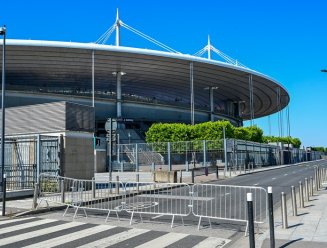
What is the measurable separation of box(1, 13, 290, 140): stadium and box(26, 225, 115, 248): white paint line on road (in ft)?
168

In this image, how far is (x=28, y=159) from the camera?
68.1ft

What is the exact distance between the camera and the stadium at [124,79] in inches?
2441

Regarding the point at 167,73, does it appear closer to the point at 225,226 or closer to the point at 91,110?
the point at 91,110

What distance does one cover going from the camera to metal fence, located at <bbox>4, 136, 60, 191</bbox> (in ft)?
65.0

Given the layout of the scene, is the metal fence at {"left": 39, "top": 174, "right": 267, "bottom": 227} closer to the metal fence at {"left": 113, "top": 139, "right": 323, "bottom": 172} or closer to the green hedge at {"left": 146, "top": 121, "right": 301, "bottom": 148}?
the metal fence at {"left": 113, "top": 139, "right": 323, "bottom": 172}

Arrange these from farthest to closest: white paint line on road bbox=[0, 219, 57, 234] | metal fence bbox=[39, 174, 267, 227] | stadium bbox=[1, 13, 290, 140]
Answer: stadium bbox=[1, 13, 290, 140] < metal fence bbox=[39, 174, 267, 227] < white paint line on road bbox=[0, 219, 57, 234]

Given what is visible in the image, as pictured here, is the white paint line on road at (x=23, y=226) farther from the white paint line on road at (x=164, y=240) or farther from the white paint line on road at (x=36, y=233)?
the white paint line on road at (x=164, y=240)

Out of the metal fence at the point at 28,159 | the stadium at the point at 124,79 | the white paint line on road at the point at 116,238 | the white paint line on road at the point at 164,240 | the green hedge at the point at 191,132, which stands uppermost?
the stadium at the point at 124,79

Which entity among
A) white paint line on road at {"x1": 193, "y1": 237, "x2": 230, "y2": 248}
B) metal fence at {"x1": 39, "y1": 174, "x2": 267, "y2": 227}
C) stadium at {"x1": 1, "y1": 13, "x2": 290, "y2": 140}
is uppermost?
stadium at {"x1": 1, "y1": 13, "x2": 290, "y2": 140}

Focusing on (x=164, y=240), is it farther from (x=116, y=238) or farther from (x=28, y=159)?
(x=28, y=159)

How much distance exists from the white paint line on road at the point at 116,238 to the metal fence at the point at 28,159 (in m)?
10.8

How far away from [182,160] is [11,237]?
32.2 m

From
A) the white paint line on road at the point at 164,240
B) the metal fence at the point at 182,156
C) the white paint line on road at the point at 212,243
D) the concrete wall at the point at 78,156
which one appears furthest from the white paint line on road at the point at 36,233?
the metal fence at the point at 182,156

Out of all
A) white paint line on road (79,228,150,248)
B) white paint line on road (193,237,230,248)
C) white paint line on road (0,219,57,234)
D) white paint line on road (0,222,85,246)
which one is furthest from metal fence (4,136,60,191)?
white paint line on road (193,237,230,248)
